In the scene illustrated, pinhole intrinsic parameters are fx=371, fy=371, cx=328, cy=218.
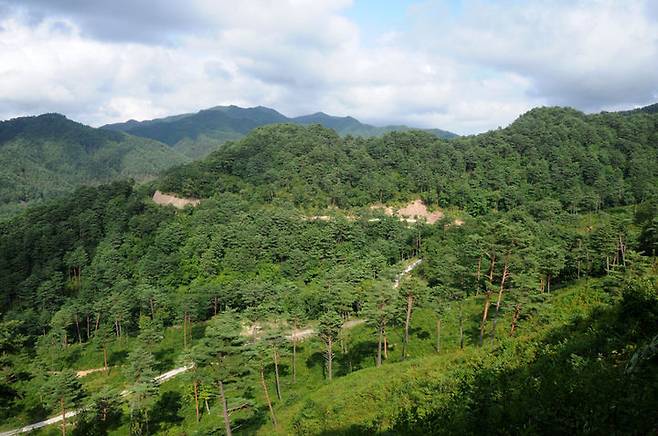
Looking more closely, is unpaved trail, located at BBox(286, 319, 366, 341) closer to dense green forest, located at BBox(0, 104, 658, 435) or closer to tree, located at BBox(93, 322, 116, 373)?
dense green forest, located at BBox(0, 104, 658, 435)

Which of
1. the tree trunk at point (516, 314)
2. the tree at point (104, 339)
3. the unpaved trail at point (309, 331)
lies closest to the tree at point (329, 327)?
the tree trunk at point (516, 314)

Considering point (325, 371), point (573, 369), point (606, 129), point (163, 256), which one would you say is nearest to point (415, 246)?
point (325, 371)

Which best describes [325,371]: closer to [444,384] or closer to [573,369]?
[444,384]

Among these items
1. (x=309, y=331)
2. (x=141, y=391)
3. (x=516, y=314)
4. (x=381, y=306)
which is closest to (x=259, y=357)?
(x=381, y=306)

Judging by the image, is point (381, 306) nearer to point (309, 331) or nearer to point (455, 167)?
point (309, 331)

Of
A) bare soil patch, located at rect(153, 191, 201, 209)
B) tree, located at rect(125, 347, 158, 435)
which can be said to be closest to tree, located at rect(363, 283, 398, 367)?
tree, located at rect(125, 347, 158, 435)

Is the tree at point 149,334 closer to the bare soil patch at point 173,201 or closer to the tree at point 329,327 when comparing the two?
the tree at point 329,327
